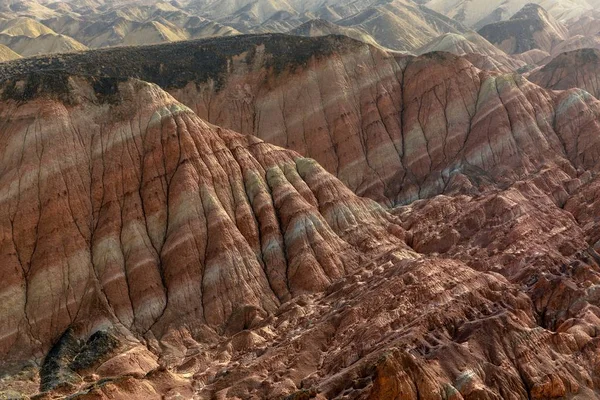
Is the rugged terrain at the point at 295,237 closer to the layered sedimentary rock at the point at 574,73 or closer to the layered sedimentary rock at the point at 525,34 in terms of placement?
the layered sedimentary rock at the point at 574,73

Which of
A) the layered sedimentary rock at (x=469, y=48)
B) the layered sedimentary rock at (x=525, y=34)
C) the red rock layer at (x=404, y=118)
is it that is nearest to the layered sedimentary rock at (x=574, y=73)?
the red rock layer at (x=404, y=118)

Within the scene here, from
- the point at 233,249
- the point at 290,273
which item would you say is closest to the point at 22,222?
the point at 233,249

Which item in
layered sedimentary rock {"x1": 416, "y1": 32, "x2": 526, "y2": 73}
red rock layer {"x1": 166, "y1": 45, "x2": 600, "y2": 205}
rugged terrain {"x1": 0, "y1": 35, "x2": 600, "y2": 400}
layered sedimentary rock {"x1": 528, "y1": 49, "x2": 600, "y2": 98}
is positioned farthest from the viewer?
layered sedimentary rock {"x1": 416, "y1": 32, "x2": 526, "y2": 73}

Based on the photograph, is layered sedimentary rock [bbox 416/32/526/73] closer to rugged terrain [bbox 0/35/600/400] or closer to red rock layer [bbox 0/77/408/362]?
rugged terrain [bbox 0/35/600/400]

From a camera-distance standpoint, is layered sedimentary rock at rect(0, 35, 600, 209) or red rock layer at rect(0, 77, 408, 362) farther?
layered sedimentary rock at rect(0, 35, 600, 209)

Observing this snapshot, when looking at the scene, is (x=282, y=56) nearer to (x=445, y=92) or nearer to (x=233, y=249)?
(x=445, y=92)

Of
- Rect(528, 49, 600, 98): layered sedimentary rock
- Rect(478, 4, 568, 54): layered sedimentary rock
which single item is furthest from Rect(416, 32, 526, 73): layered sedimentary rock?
Rect(528, 49, 600, 98): layered sedimentary rock
